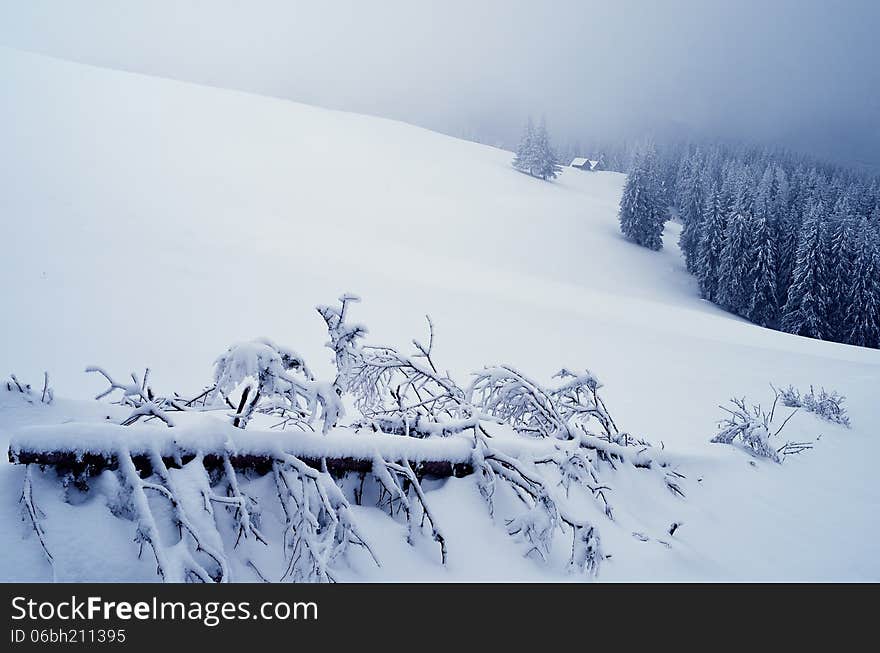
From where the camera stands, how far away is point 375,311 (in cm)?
1500

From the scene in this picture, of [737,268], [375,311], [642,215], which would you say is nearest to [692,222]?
[642,215]

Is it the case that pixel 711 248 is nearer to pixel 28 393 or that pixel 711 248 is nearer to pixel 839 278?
pixel 839 278

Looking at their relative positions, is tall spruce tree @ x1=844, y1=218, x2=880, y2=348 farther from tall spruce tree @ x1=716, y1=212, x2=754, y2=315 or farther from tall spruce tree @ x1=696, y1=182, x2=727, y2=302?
tall spruce tree @ x1=696, y1=182, x2=727, y2=302

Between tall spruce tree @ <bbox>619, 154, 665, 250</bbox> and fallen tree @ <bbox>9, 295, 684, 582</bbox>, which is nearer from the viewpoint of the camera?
fallen tree @ <bbox>9, 295, 684, 582</bbox>

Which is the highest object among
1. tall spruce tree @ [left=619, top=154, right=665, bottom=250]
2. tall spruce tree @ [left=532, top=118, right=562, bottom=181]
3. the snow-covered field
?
tall spruce tree @ [left=532, top=118, right=562, bottom=181]

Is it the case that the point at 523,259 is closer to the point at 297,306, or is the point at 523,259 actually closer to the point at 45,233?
the point at 297,306

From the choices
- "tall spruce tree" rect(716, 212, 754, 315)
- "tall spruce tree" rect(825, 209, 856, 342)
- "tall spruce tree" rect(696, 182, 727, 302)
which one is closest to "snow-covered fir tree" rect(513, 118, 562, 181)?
"tall spruce tree" rect(696, 182, 727, 302)

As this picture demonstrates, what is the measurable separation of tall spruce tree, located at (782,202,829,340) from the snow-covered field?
6.90m

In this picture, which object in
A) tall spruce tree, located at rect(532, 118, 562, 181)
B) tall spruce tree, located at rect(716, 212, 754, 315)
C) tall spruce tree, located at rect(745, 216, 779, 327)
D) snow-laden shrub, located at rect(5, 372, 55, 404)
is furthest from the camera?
tall spruce tree, located at rect(532, 118, 562, 181)

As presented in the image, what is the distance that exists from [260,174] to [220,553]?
37.2 metres

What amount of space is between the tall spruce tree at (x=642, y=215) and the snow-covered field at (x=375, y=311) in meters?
1.69

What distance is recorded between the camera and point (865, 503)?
472cm

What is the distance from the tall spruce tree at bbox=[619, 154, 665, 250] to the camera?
150 feet

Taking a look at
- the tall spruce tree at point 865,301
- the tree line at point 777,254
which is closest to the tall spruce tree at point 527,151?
the tree line at point 777,254
